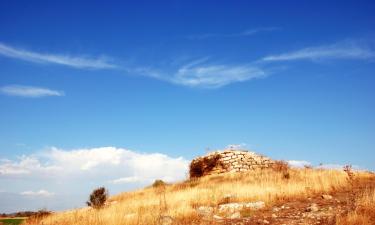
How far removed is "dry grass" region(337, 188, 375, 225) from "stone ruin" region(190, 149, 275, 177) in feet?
45.9

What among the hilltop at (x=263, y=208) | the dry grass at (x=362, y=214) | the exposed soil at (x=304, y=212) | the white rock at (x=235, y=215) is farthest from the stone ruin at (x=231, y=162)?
the dry grass at (x=362, y=214)

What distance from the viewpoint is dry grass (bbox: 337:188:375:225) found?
25.7 ft

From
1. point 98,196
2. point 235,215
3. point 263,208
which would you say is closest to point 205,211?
point 235,215

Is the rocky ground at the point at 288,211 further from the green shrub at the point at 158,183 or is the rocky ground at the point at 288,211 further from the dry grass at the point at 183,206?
the green shrub at the point at 158,183

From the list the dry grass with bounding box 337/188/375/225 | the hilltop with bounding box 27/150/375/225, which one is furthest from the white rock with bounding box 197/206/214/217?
the dry grass with bounding box 337/188/375/225

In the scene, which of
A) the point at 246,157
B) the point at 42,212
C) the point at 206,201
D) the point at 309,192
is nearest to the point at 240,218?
the point at 206,201

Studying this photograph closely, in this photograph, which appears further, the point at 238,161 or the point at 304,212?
the point at 238,161

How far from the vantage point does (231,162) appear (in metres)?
23.6

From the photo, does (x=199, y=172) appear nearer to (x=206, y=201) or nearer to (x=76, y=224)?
(x=206, y=201)

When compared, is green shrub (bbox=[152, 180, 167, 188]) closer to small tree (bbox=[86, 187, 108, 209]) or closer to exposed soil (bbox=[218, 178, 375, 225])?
small tree (bbox=[86, 187, 108, 209])

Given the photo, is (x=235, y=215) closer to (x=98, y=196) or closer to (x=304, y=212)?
(x=304, y=212)

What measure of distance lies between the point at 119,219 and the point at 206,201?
417cm

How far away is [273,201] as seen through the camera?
39.1 ft

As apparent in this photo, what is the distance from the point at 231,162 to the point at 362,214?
15.3 metres
